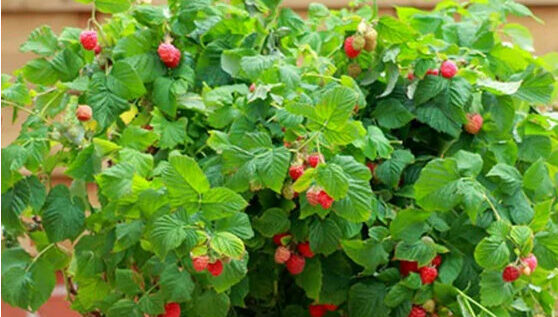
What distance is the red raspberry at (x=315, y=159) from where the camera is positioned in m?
1.04

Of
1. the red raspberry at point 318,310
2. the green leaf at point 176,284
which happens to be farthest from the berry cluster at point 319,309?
the green leaf at point 176,284

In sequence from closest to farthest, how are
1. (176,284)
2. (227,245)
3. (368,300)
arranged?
(227,245), (176,284), (368,300)

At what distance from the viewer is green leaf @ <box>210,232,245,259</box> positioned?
0.97 meters

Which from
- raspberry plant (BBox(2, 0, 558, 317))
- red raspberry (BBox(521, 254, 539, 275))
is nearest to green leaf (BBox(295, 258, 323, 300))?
raspberry plant (BBox(2, 0, 558, 317))

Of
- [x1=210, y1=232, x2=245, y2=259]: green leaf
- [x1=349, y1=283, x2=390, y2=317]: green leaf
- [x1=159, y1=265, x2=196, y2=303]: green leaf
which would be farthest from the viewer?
[x1=349, y1=283, x2=390, y2=317]: green leaf

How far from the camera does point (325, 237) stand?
1.13 m

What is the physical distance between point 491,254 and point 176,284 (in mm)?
322

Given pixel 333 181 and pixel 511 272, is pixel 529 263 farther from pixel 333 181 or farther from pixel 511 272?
pixel 333 181

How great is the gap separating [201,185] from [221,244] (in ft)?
0.21

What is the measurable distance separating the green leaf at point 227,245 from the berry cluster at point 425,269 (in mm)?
263

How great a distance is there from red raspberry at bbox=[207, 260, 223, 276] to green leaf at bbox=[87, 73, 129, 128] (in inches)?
10.9

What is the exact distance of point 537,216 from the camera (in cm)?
117

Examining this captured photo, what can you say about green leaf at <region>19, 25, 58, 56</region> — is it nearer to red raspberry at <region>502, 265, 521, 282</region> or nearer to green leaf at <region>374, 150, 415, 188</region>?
green leaf at <region>374, 150, 415, 188</region>

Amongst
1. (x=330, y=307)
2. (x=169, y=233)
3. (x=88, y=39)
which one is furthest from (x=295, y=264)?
(x=88, y=39)
